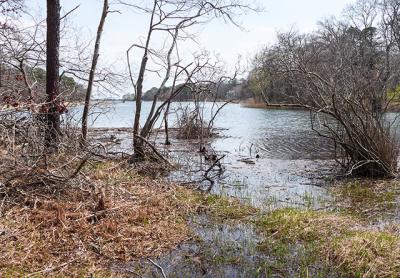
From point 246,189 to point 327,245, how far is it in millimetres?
4008

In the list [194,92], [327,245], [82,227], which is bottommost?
[327,245]

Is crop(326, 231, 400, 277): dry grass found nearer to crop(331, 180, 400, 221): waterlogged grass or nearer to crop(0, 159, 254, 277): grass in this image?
crop(331, 180, 400, 221): waterlogged grass

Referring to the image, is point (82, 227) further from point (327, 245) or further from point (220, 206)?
point (327, 245)

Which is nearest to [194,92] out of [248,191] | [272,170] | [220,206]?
[272,170]

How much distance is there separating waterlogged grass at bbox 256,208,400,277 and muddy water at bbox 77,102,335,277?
0.21 m

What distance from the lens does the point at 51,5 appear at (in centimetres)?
973

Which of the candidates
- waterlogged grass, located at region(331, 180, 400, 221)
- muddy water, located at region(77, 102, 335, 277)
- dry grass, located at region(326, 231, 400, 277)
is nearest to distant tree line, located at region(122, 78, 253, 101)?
muddy water, located at region(77, 102, 335, 277)

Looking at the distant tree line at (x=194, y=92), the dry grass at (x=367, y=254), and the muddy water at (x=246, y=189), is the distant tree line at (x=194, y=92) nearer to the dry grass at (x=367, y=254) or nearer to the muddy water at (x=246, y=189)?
the muddy water at (x=246, y=189)

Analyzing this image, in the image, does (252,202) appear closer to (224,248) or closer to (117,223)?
(224,248)

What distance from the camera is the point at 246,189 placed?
9.29m

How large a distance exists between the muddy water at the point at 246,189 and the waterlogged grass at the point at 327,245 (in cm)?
21

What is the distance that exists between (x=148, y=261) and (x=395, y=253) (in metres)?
2.96

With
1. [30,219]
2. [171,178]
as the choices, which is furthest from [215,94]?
[30,219]

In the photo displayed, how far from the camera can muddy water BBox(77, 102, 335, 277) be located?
4.84m
